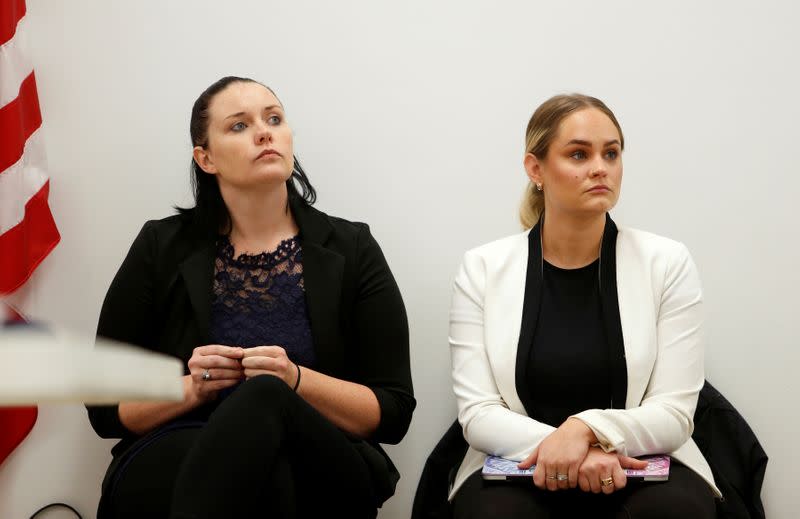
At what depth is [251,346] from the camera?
1.99 metres

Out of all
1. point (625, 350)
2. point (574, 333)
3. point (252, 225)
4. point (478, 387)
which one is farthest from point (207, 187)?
point (625, 350)

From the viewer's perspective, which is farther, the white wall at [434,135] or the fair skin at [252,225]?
the white wall at [434,135]

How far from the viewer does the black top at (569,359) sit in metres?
1.91

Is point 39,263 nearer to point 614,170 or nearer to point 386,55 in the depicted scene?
point 386,55

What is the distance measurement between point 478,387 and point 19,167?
1.26m

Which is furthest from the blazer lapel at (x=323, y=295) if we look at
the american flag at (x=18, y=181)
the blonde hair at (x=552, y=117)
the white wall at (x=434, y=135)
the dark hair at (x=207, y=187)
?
the american flag at (x=18, y=181)

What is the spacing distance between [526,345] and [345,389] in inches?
14.9

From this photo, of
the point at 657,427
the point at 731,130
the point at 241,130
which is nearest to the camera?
the point at 657,427

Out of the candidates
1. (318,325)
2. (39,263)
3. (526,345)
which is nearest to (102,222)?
(39,263)

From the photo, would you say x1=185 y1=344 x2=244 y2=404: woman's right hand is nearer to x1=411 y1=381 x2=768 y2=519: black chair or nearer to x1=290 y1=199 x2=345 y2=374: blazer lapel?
x1=290 y1=199 x2=345 y2=374: blazer lapel

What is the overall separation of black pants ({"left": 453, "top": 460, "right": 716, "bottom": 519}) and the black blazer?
29 centimetres

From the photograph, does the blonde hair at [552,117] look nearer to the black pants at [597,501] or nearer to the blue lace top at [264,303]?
→ the blue lace top at [264,303]

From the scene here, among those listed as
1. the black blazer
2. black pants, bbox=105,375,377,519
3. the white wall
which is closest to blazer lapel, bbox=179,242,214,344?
the black blazer

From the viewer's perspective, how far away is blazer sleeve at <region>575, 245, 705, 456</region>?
175cm
